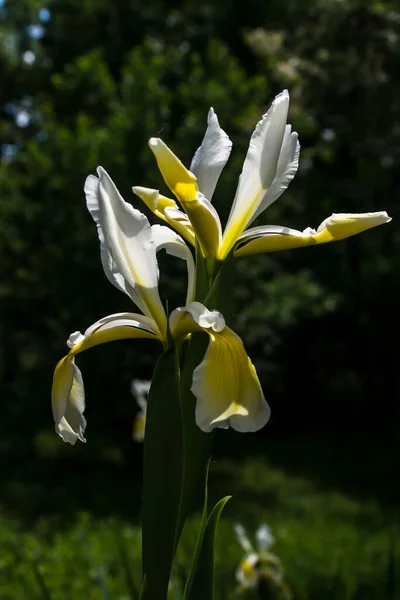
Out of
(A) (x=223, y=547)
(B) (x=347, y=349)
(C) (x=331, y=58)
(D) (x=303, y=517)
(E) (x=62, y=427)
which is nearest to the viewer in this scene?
(E) (x=62, y=427)

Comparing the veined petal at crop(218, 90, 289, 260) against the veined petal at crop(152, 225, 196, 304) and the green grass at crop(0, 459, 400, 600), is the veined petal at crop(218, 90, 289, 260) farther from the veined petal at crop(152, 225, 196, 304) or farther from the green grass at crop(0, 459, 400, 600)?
the green grass at crop(0, 459, 400, 600)

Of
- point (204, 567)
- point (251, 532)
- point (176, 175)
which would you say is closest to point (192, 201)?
point (176, 175)

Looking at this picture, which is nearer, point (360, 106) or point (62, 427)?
point (62, 427)

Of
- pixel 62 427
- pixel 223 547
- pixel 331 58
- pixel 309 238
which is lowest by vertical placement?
pixel 223 547

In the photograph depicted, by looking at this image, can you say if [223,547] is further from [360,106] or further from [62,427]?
[360,106]

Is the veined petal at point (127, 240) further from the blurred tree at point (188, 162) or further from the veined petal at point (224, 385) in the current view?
the blurred tree at point (188, 162)

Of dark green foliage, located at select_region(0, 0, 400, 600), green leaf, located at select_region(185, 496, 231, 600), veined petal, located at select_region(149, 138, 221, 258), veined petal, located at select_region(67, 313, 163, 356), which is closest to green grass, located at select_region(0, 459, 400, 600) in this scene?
dark green foliage, located at select_region(0, 0, 400, 600)

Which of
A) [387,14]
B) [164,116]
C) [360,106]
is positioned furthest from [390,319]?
[164,116]
